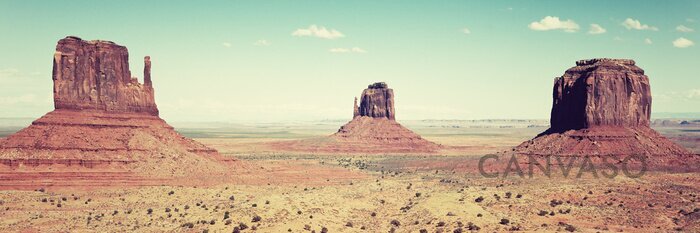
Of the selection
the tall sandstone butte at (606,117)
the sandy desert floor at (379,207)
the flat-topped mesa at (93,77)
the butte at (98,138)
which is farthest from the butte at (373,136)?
the flat-topped mesa at (93,77)

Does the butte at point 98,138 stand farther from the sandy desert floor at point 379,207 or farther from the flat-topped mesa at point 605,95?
the flat-topped mesa at point 605,95

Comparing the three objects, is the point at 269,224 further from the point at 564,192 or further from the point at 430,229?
the point at 564,192

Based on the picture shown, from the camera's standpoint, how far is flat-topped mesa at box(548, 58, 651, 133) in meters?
87.4

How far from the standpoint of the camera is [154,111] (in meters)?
80.4

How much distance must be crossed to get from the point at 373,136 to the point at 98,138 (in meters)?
96.5

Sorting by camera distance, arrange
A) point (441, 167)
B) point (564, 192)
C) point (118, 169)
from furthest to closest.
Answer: point (441, 167), point (118, 169), point (564, 192)

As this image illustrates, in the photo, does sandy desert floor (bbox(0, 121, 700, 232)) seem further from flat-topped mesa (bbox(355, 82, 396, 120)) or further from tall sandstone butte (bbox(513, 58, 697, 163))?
flat-topped mesa (bbox(355, 82, 396, 120))

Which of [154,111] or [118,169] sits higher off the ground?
[154,111]

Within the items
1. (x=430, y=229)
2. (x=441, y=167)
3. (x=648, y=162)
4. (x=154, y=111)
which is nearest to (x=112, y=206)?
(x=154, y=111)

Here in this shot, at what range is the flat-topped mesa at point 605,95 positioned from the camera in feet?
287

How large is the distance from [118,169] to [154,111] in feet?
45.2

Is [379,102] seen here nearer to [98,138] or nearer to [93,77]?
[93,77]

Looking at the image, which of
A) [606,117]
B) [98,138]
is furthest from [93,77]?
[606,117]

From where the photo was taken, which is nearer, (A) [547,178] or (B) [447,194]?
(B) [447,194]
